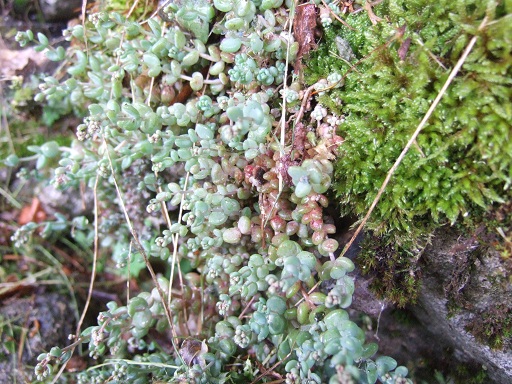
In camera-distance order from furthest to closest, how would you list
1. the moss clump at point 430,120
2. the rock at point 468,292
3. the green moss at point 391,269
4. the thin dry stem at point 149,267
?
the thin dry stem at point 149,267
the green moss at point 391,269
the rock at point 468,292
the moss clump at point 430,120

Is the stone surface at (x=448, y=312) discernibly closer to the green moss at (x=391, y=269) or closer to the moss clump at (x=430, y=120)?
the green moss at (x=391, y=269)

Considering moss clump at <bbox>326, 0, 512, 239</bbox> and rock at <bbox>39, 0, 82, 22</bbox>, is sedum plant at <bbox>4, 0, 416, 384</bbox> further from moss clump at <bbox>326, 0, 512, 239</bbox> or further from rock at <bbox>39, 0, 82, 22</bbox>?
rock at <bbox>39, 0, 82, 22</bbox>

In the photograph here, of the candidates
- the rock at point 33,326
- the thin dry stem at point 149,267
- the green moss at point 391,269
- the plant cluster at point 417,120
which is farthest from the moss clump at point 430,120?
the rock at point 33,326

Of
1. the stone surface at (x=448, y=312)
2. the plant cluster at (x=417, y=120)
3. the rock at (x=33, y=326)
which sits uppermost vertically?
the plant cluster at (x=417, y=120)

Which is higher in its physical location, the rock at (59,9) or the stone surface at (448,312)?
the rock at (59,9)

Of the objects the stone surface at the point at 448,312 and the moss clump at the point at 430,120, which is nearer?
the moss clump at the point at 430,120

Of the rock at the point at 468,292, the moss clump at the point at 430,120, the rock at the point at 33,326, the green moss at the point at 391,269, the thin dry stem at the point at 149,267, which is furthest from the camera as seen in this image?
the rock at the point at 33,326

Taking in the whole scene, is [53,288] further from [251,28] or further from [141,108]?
[251,28]

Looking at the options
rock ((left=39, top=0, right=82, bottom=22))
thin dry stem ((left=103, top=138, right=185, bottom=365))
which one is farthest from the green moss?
rock ((left=39, top=0, right=82, bottom=22))

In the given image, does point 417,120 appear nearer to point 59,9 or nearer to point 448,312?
point 448,312
